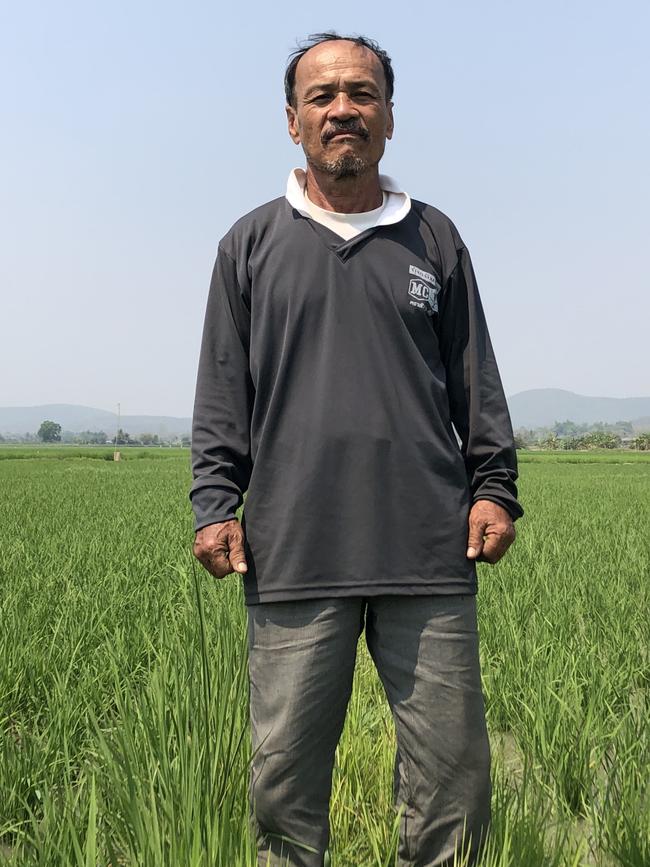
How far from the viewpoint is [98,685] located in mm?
2953

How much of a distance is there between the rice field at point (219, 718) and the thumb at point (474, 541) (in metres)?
0.54

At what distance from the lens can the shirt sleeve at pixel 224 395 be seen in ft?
5.66

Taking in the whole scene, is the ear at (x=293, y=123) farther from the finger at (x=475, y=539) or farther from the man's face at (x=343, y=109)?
the finger at (x=475, y=539)

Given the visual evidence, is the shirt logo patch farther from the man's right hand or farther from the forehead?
the man's right hand

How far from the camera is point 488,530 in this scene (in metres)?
1.65

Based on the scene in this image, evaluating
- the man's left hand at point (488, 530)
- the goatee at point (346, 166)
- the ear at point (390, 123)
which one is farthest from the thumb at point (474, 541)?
the ear at point (390, 123)

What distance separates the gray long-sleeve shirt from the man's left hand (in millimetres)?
23

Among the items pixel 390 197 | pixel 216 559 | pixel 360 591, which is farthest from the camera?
pixel 390 197

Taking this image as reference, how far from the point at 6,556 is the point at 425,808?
16.0 ft

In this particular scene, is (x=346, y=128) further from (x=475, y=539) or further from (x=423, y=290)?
(x=475, y=539)

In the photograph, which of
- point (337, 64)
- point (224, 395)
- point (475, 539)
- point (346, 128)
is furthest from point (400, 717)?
point (337, 64)

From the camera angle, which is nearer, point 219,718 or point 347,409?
point 347,409

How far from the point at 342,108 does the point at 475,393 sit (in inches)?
25.2

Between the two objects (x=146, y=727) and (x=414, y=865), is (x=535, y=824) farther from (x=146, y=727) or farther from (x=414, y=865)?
(x=146, y=727)
